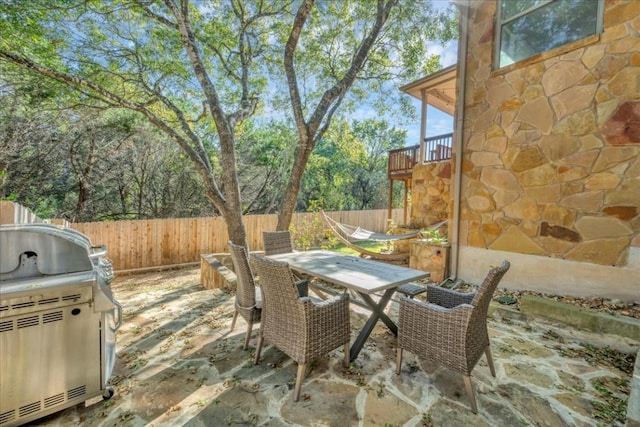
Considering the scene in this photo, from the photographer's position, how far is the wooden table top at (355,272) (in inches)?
81.9

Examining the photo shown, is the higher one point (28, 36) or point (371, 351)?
point (28, 36)

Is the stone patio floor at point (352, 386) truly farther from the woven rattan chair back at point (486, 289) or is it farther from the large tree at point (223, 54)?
the large tree at point (223, 54)

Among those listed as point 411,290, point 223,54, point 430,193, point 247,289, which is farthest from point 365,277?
point 223,54

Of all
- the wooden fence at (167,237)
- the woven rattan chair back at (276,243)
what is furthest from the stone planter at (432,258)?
the wooden fence at (167,237)

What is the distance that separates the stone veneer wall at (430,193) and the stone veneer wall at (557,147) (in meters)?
2.30

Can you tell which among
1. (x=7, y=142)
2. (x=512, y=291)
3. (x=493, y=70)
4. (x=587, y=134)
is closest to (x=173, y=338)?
(x=512, y=291)

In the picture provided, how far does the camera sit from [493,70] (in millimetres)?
3645

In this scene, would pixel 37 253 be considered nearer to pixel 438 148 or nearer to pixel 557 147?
pixel 557 147

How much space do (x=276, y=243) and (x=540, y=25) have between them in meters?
4.15

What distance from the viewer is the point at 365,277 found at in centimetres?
225

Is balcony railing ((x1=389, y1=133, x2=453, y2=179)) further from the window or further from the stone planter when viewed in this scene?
the stone planter

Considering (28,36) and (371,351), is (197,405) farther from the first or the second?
(28,36)

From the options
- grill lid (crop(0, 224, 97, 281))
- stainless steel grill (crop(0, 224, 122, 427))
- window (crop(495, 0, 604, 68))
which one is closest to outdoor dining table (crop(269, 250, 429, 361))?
stainless steel grill (crop(0, 224, 122, 427))

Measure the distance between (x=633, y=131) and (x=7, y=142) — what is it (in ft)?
30.7
